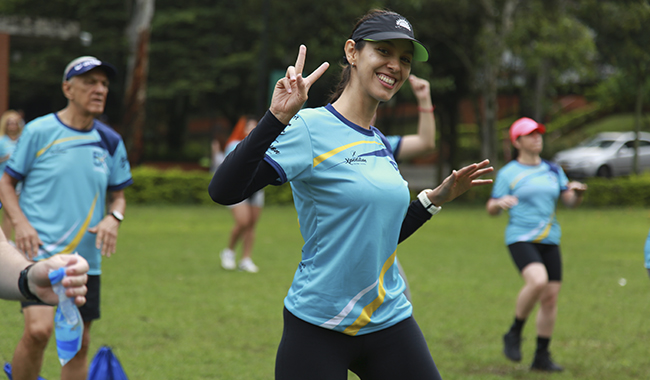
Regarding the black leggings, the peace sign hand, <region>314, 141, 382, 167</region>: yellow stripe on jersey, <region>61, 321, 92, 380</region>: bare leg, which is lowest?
<region>61, 321, 92, 380</region>: bare leg

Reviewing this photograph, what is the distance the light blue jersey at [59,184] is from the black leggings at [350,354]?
2160 mm

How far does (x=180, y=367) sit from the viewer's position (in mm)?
5953

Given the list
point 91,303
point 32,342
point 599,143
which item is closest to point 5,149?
point 91,303

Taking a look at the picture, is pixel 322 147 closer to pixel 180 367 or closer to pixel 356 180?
pixel 356 180

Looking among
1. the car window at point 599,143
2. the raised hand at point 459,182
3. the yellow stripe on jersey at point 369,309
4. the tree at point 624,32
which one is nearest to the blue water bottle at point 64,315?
the yellow stripe on jersey at point 369,309

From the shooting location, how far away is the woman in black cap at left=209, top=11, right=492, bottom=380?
2.78 metres

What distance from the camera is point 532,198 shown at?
6426mm

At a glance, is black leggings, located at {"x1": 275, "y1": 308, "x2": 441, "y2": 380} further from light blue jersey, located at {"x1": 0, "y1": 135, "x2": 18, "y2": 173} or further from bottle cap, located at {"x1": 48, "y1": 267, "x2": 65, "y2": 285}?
light blue jersey, located at {"x1": 0, "y1": 135, "x2": 18, "y2": 173}

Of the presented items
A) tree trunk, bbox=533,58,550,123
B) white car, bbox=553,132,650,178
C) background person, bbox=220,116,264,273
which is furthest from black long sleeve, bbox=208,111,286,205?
tree trunk, bbox=533,58,550,123

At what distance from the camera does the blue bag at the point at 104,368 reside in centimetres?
436

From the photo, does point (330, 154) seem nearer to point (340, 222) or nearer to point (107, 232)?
point (340, 222)

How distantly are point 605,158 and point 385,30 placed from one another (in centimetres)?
2808

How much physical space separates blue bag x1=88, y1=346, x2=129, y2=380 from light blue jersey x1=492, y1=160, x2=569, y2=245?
146 inches

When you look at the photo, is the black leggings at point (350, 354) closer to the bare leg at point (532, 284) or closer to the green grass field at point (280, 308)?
the green grass field at point (280, 308)
